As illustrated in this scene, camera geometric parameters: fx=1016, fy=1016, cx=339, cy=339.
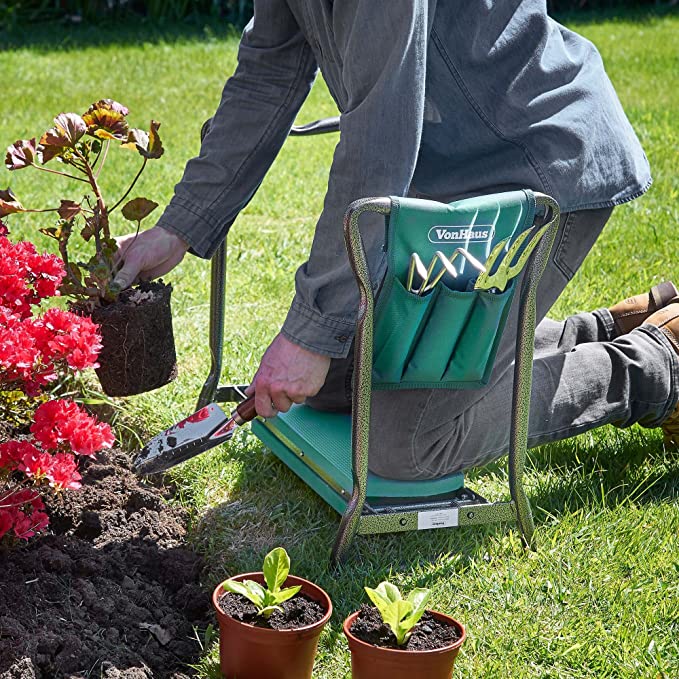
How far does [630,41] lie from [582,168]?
8099 mm

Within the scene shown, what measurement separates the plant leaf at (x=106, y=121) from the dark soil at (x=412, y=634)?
1257 mm

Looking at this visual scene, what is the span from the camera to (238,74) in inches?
107

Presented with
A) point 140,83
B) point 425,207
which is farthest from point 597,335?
point 140,83

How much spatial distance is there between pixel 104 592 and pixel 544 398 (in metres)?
1.21

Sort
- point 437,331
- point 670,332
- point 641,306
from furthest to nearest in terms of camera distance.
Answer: point 641,306
point 670,332
point 437,331

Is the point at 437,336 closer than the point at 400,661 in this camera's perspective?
No

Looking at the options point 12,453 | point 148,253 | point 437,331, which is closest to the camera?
point 12,453

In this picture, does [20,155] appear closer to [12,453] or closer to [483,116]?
[12,453]

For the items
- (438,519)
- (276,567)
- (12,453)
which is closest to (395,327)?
(438,519)

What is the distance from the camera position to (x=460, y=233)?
2100mm

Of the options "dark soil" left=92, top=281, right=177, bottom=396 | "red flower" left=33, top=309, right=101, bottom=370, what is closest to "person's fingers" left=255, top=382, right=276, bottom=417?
"red flower" left=33, top=309, right=101, bottom=370

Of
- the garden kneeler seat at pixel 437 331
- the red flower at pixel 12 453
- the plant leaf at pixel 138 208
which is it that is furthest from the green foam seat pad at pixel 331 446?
the red flower at pixel 12 453

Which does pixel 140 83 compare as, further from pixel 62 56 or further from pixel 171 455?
pixel 171 455

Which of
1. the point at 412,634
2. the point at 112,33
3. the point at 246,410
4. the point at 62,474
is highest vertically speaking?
the point at 62,474
